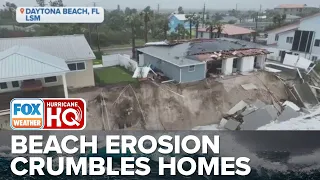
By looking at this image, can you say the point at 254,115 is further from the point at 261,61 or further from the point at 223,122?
the point at 261,61

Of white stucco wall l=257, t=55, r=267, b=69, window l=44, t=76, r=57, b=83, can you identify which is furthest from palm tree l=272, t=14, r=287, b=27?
window l=44, t=76, r=57, b=83

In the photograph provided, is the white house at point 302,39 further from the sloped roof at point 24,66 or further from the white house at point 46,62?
the sloped roof at point 24,66

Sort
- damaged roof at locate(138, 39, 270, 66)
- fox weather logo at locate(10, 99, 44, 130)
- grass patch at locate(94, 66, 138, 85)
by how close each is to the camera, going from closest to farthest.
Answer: fox weather logo at locate(10, 99, 44, 130)
grass patch at locate(94, 66, 138, 85)
damaged roof at locate(138, 39, 270, 66)

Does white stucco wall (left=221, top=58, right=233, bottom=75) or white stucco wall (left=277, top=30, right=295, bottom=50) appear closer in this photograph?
white stucco wall (left=221, top=58, right=233, bottom=75)

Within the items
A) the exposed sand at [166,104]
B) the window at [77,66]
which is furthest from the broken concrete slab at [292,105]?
the window at [77,66]

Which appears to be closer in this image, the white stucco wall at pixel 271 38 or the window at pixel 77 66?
the window at pixel 77 66

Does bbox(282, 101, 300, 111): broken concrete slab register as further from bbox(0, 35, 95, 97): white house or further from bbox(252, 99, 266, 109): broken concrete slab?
bbox(0, 35, 95, 97): white house
